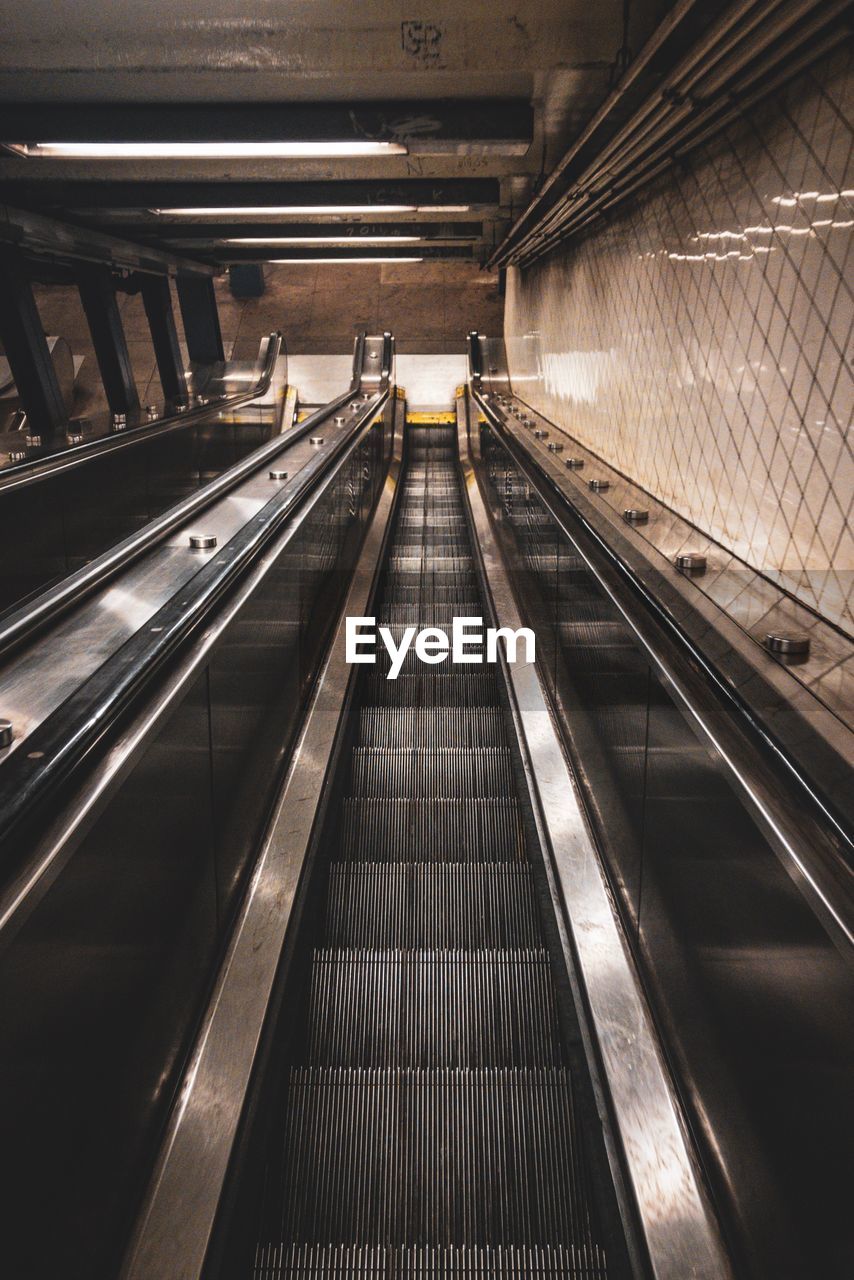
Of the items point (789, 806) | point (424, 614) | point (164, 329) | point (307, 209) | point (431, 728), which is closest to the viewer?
point (789, 806)

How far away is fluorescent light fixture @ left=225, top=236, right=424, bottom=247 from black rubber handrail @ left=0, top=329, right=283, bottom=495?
1.51 metres

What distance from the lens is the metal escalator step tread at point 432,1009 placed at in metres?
2.19

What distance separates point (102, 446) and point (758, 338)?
3.71 m

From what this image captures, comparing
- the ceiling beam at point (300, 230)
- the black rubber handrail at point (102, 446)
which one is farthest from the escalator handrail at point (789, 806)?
the ceiling beam at point (300, 230)

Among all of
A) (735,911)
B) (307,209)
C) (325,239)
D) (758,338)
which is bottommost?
(735,911)

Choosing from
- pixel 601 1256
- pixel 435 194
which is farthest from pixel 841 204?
pixel 435 194

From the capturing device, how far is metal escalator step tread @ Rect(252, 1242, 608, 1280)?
5.47 ft

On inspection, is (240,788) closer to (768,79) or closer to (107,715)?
(107,715)

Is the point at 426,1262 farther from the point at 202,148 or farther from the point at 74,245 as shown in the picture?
the point at 74,245

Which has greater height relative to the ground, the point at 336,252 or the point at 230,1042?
the point at 336,252

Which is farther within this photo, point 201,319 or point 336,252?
point 201,319

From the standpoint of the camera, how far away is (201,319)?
38.5ft

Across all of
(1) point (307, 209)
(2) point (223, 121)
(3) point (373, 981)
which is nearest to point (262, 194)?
(1) point (307, 209)

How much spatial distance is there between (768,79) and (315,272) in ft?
44.5
